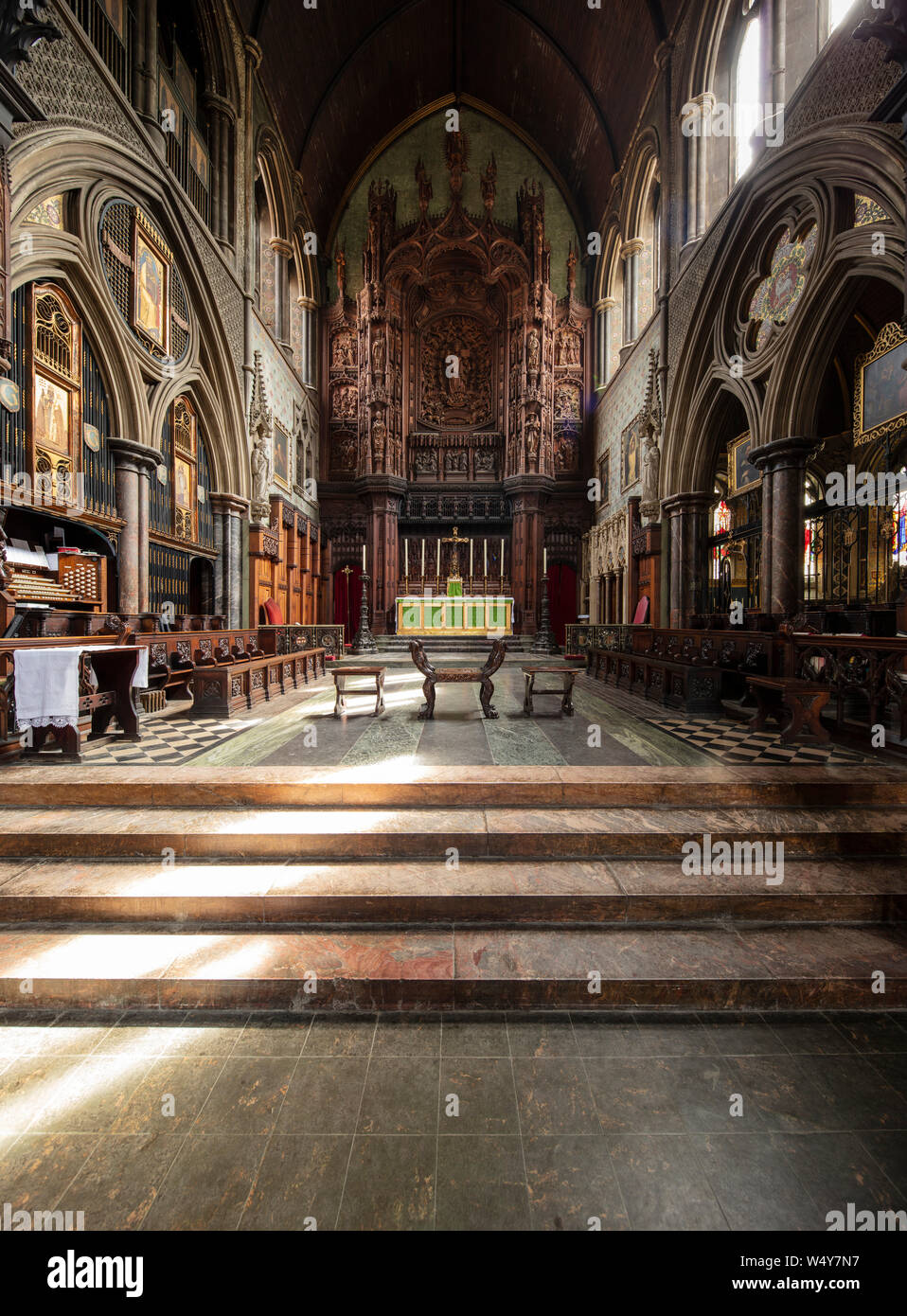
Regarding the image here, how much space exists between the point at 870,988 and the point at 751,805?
Result: 1335mm

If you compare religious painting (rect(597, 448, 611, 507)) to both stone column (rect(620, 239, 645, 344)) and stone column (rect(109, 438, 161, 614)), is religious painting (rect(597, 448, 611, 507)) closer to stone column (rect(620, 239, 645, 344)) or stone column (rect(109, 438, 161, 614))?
stone column (rect(620, 239, 645, 344))

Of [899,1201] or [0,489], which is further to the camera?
[0,489]

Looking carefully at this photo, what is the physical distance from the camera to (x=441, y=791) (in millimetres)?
3707

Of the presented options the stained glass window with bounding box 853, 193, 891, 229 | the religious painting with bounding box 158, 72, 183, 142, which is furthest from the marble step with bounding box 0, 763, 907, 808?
the religious painting with bounding box 158, 72, 183, 142

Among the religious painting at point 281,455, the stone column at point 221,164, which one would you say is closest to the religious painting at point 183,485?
the religious painting at point 281,455

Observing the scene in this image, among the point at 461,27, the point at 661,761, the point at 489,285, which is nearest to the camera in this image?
the point at 661,761

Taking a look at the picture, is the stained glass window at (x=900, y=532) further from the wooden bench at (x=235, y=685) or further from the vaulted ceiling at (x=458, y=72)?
the vaulted ceiling at (x=458, y=72)

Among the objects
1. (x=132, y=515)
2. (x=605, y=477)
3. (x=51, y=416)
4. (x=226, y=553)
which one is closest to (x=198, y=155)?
(x=51, y=416)

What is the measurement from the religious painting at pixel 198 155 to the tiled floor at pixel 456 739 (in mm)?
11788

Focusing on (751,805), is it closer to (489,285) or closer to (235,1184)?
(235,1184)

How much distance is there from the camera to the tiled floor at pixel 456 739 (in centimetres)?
442

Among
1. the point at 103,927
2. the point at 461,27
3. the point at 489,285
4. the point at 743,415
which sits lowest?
the point at 103,927

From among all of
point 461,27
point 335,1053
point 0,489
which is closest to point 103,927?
point 335,1053

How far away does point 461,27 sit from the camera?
1861cm
